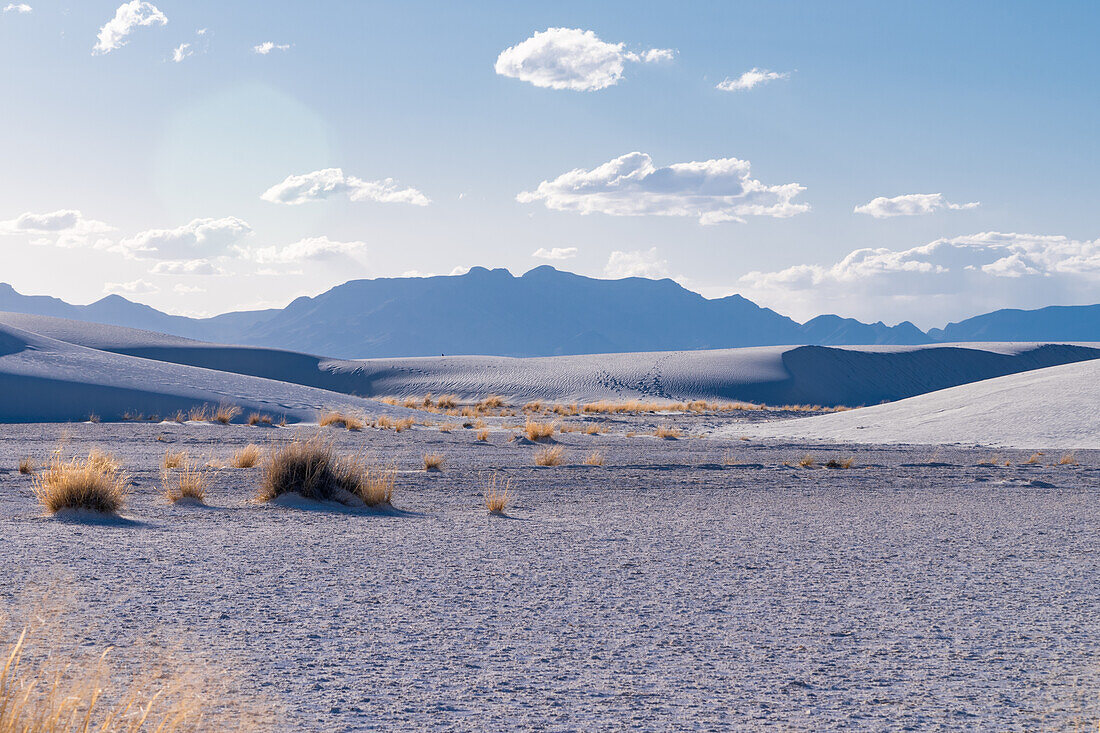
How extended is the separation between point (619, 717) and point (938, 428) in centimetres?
3091

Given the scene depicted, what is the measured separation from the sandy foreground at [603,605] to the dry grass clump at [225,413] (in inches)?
632

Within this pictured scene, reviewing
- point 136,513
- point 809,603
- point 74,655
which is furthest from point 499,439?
point 74,655

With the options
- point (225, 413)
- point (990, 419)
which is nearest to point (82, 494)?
point (225, 413)

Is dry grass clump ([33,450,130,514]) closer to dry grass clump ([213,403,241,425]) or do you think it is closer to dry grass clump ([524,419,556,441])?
dry grass clump ([524,419,556,441])

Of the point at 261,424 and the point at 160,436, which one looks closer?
the point at 160,436

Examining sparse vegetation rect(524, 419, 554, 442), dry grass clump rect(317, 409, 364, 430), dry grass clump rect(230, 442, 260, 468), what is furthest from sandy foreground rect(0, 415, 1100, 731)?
dry grass clump rect(317, 409, 364, 430)

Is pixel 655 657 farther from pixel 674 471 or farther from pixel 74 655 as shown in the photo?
pixel 674 471

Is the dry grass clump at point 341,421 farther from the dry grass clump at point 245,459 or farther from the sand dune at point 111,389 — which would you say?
the dry grass clump at point 245,459

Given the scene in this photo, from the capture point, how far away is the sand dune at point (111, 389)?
107ft

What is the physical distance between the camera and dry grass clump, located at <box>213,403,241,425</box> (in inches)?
1209

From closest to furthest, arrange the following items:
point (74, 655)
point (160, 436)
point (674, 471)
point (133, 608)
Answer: point (74, 655), point (133, 608), point (674, 471), point (160, 436)

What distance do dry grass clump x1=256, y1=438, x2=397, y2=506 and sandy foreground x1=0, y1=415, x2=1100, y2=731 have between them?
21.0 inches

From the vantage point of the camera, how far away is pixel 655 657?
5703mm

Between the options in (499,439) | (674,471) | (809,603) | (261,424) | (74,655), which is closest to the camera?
(74,655)
